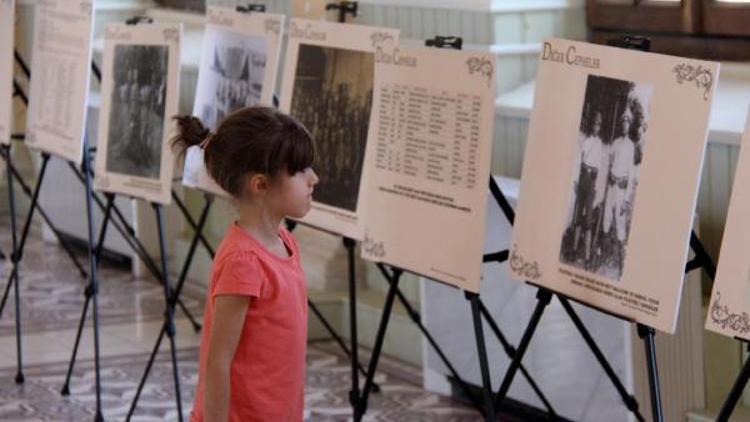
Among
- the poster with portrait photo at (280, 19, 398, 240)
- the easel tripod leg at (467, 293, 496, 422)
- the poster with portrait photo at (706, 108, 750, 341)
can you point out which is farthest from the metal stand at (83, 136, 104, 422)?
the poster with portrait photo at (706, 108, 750, 341)

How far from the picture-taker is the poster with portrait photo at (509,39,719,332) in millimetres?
3744

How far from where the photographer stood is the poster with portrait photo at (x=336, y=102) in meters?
5.18

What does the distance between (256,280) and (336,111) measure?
1.89 meters

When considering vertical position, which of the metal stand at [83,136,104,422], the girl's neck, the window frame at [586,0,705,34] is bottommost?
the metal stand at [83,136,104,422]

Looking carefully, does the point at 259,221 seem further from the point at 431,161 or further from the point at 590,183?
the point at 431,161

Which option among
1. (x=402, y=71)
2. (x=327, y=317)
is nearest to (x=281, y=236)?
(x=402, y=71)

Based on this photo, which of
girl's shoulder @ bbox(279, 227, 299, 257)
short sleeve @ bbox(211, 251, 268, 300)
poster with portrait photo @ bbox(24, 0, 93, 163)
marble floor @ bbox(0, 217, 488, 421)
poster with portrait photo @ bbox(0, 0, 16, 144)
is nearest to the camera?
short sleeve @ bbox(211, 251, 268, 300)

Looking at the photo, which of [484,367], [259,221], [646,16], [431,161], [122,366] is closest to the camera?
[259,221]

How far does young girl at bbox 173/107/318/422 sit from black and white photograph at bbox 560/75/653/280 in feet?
2.63

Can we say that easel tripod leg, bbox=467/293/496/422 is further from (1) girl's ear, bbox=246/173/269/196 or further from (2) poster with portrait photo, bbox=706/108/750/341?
(1) girl's ear, bbox=246/173/269/196

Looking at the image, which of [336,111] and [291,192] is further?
[336,111]

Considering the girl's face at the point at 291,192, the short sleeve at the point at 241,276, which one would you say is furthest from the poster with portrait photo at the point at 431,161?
the short sleeve at the point at 241,276

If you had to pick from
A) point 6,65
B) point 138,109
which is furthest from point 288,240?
point 6,65

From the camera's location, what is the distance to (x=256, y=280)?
138 inches
